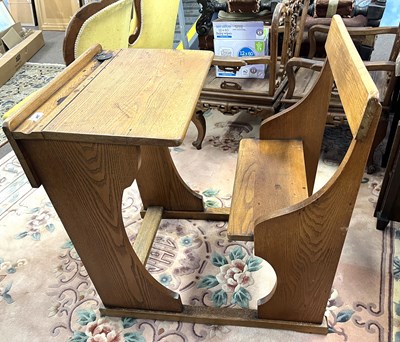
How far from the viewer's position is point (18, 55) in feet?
11.1

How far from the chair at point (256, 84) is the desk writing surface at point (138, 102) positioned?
698 millimetres

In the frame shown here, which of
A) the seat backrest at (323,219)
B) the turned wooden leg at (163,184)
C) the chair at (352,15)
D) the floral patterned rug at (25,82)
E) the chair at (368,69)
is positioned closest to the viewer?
the seat backrest at (323,219)

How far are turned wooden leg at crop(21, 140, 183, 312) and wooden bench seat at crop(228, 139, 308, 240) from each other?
350 mm

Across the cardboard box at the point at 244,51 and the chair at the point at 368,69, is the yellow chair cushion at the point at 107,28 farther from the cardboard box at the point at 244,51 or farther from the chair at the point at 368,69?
the chair at the point at 368,69

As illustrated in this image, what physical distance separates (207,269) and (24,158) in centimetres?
86

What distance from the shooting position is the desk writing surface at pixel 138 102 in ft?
2.81

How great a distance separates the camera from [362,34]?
206 centimetres

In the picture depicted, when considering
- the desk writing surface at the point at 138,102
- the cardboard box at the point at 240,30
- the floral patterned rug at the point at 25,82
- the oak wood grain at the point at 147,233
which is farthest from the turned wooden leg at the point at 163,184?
the floral patterned rug at the point at 25,82

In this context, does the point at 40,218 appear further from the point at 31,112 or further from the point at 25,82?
the point at 25,82

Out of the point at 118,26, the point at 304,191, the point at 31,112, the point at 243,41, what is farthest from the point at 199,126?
the point at 31,112

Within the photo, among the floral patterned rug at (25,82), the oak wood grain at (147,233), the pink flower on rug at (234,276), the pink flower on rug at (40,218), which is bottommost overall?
the floral patterned rug at (25,82)

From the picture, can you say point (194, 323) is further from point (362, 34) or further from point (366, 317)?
point (362, 34)

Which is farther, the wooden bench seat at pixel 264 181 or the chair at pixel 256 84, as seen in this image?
the chair at pixel 256 84

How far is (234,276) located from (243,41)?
122 centimetres
